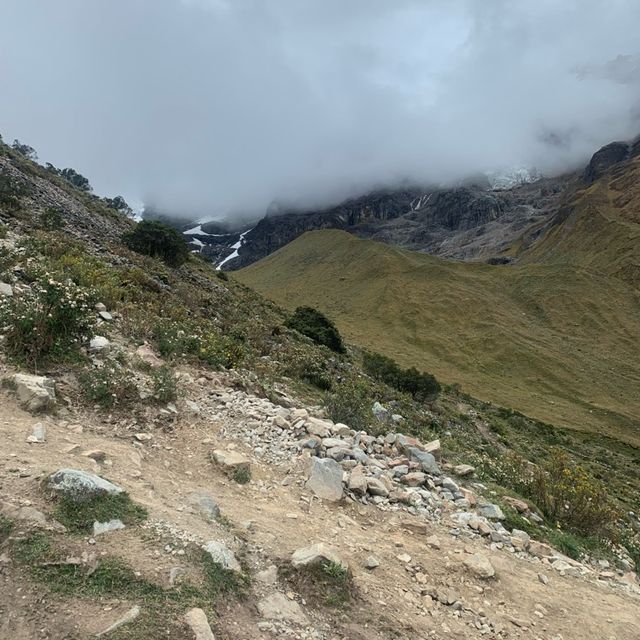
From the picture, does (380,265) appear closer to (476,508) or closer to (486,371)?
(486,371)

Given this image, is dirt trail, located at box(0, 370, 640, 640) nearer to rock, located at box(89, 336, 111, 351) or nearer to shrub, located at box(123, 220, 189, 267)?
rock, located at box(89, 336, 111, 351)

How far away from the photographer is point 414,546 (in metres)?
6.16

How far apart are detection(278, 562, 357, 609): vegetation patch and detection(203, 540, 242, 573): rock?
0.55m

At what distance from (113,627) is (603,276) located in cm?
11078

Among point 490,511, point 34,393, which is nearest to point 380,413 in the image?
point 490,511

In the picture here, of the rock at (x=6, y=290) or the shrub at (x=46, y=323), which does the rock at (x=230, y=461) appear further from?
the rock at (x=6, y=290)

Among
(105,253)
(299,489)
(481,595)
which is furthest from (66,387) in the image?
(105,253)

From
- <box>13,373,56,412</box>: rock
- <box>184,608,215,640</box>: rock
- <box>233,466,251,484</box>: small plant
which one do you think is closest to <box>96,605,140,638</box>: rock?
<box>184,608,215,640</box>: rock

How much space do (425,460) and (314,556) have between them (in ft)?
14.4

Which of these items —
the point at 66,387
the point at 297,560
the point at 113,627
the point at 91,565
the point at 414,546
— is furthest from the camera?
the point at 66,387

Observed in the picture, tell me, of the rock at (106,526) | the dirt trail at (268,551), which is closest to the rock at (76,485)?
the dirt trail at (268,551)

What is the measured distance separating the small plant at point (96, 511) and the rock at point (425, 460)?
5538mm

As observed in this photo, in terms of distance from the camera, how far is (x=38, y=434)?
5.86 metres

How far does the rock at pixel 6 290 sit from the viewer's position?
→ 9.14 meters
